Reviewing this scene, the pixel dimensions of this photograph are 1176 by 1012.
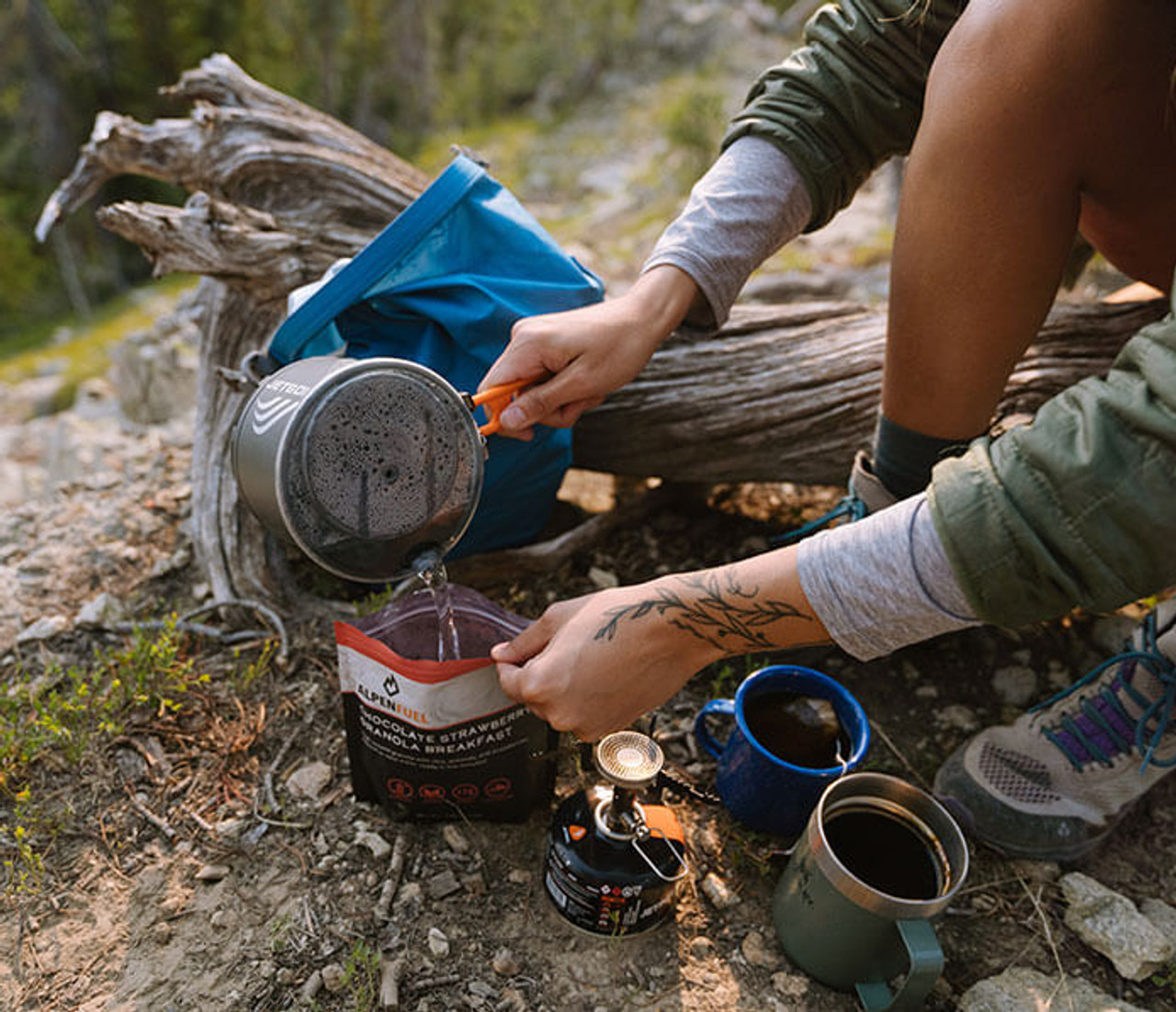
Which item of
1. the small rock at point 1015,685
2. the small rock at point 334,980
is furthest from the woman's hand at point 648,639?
the small rock at point 1015,685

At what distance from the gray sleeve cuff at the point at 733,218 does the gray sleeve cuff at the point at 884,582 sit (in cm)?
86

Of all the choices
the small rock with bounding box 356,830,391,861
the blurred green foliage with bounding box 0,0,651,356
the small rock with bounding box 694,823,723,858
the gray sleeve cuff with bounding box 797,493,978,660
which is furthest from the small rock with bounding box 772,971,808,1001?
the blurred green foliage with bounding box 0,0,651,356

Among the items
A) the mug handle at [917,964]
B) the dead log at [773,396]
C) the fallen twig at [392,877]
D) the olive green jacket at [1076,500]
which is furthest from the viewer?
the dead log at [773,396]

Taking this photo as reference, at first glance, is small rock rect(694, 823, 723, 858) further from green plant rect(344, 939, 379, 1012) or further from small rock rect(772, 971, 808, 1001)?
green plant rect(344, 939, 379, 1012)

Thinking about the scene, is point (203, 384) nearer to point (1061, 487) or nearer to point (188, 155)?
point (188, 155)

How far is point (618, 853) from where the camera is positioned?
1551mm

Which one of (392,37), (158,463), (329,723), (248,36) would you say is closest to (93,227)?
(248,36)

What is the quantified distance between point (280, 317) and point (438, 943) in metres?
1.90

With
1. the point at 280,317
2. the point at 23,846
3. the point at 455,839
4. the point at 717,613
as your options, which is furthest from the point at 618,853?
the point at 280,317

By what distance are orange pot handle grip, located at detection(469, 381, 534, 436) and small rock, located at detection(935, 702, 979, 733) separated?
134cm

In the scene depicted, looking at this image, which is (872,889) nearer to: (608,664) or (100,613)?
(608,664)

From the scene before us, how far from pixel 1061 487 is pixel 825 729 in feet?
2.83

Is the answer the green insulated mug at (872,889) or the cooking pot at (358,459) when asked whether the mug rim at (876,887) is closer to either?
the green insulated mug at (872,889)

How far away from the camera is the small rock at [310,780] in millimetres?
1868
